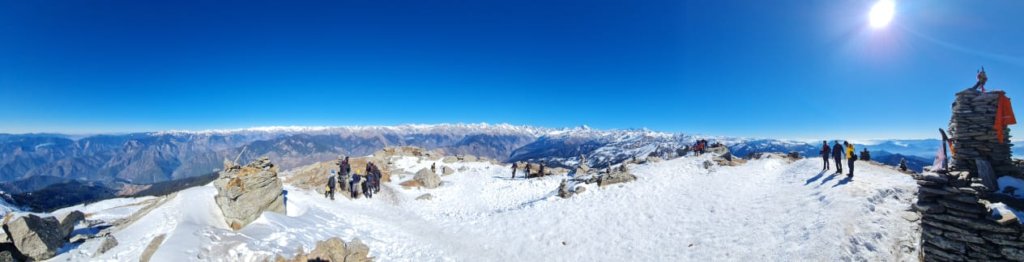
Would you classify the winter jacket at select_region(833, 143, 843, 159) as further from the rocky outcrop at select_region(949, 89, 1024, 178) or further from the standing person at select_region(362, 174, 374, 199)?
the standing person at select_region(362, 174, 374, 199)

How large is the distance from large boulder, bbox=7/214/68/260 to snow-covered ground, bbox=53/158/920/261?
1.59ft

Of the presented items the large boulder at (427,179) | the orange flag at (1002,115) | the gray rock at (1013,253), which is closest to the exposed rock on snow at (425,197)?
the large boulder at (427,179)

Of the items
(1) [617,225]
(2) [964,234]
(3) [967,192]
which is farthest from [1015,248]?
(1) [617,225]

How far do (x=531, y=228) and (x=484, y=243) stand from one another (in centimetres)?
317

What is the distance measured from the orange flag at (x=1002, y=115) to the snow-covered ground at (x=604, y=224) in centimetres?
385

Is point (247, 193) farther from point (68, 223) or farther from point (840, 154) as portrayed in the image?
point (840, 154)

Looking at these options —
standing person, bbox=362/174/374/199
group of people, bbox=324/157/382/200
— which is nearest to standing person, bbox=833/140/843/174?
group of people, bbox=324/157/382/200

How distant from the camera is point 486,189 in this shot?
3784cm

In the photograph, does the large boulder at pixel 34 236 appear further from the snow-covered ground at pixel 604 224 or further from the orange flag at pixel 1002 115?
the orange flag at pixel 1002 115

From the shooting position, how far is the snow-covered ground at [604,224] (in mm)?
14102

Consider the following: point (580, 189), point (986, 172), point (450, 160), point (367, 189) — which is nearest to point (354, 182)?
point (367, 189)

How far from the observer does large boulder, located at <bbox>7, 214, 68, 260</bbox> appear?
11633mm

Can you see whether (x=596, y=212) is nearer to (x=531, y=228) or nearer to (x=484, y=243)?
(x=531, y=228)

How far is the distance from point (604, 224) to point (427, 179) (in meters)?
22.6
